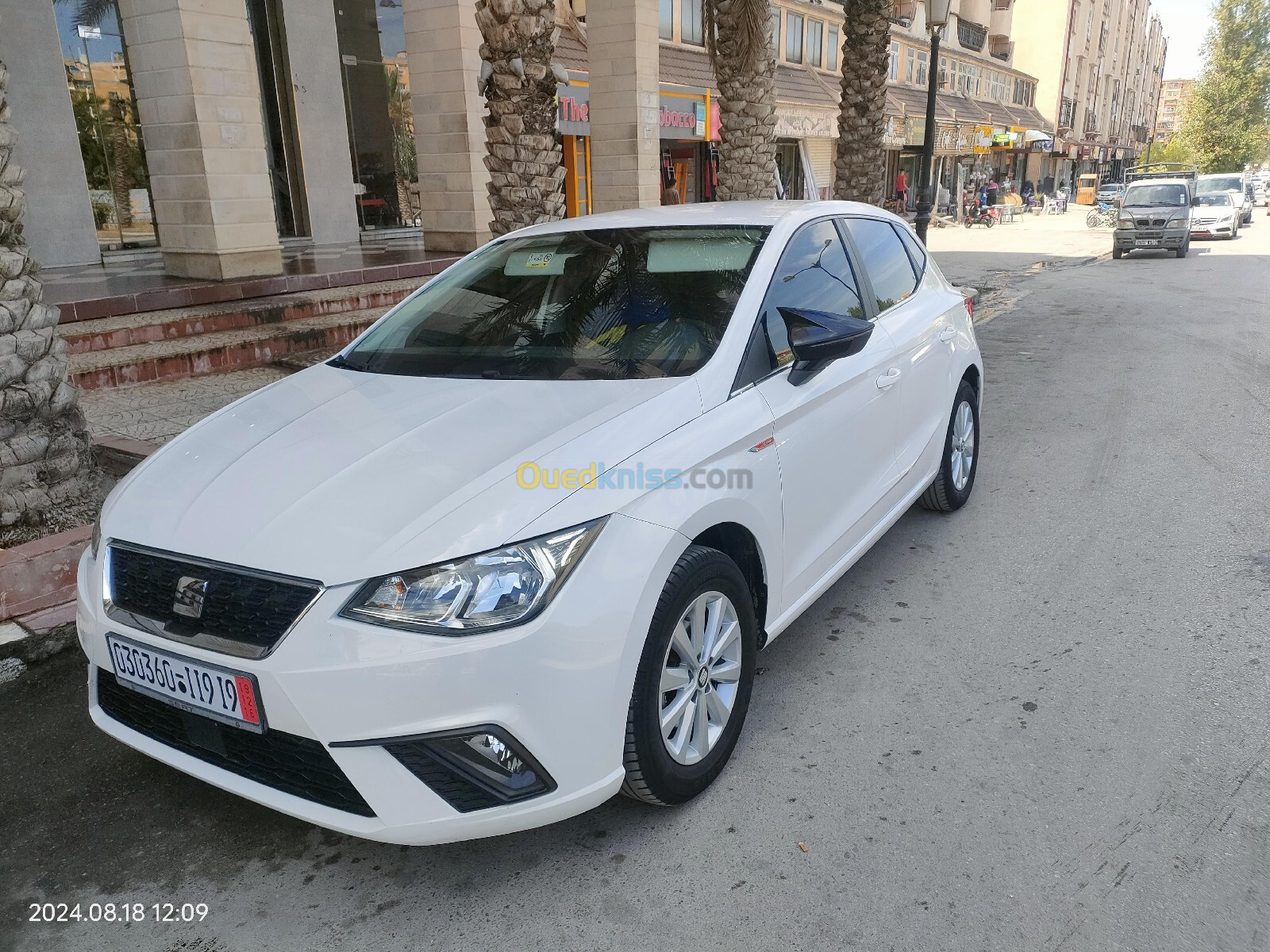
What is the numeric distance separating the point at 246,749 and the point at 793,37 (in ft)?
110

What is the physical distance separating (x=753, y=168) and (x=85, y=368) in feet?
30.6

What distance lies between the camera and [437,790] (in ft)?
7.11

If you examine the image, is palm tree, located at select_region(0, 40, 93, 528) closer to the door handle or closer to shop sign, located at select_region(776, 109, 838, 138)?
the door handle

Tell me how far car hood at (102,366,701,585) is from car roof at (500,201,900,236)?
3.71 feet

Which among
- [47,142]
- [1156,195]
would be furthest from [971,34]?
[47,142]

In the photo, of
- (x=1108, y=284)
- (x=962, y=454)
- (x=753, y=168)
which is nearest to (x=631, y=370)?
(x=962, y=454)

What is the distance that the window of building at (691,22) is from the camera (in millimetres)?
25484

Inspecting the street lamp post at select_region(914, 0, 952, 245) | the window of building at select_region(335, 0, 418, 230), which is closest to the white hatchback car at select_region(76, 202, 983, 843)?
the street lamp post at select_region(914, 0, 952, 245)

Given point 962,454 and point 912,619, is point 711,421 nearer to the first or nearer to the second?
point 912,619

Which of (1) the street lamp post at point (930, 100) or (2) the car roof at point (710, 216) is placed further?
(1) the street lamp post at point (930, 100)

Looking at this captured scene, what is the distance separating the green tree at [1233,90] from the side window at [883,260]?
70.5 meters

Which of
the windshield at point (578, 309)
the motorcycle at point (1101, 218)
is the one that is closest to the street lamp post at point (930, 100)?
the windshield at point (578, 309)

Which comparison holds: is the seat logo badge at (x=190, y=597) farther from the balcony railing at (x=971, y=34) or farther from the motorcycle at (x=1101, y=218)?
the balcony railing at (x=971, y=34)

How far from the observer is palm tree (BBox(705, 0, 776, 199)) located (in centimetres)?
1223
